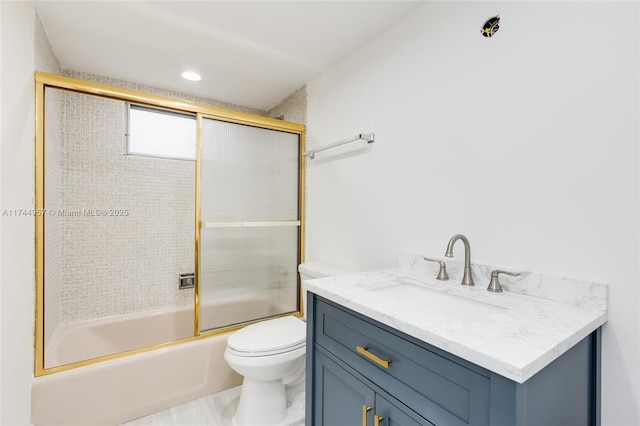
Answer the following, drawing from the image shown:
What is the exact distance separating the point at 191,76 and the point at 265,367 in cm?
214

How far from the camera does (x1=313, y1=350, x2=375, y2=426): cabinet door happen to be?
99cm

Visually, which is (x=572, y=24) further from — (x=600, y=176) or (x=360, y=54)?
(x=360, y=54)

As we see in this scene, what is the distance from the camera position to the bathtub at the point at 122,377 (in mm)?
1554

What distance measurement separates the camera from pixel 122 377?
66.9 inches

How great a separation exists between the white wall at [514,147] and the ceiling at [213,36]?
23 cm

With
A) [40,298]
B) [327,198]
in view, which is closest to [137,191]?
[40,298]

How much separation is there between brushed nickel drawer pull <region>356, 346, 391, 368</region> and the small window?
180 centimetres

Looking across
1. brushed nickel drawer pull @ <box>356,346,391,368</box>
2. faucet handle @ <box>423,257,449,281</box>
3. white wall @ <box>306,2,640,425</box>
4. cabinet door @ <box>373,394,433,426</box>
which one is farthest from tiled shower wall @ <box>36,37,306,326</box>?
cabinet door @ <box>373,394,433,426</box>

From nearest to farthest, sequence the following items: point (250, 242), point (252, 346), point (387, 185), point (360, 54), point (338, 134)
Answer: point (252, 346) → point (387, 185) → point (360, 54) → point (338, 134) → point (250, 242)

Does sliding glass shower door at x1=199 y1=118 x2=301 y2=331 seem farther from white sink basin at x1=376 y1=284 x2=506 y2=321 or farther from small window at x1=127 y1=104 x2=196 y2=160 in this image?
white sink basin at x1=376 y1=284 x2=506 y2=321

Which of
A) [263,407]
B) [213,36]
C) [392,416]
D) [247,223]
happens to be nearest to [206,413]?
[263,407]

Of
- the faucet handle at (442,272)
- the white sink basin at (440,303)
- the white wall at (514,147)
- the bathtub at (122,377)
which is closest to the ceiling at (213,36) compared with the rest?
the white wall at (514,147)

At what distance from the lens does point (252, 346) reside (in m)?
1.55

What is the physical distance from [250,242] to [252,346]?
0.83 m
